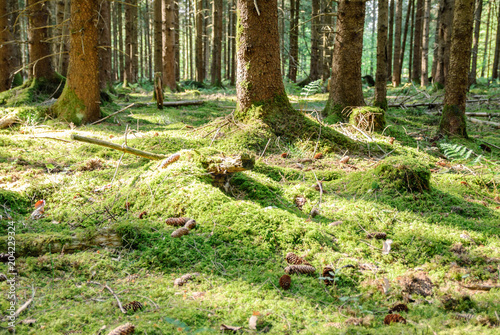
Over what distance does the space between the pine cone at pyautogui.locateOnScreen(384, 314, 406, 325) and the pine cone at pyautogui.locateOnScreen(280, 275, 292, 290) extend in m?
0.63

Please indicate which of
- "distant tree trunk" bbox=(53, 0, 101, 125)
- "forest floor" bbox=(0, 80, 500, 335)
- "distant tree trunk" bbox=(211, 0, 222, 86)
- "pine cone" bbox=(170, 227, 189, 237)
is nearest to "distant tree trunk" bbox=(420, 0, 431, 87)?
"distant tree trunk" bbox=(211, 0, 222, 86)

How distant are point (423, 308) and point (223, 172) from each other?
2167 mm

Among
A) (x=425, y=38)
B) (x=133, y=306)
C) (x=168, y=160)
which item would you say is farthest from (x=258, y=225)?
(x=425, y=38)

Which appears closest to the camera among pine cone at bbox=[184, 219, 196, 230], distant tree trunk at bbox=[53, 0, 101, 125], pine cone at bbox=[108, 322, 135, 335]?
pine cone at bbox=[108, 322, 135, 335]

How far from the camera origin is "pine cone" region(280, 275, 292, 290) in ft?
7.80

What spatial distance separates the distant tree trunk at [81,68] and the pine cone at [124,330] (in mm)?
6498

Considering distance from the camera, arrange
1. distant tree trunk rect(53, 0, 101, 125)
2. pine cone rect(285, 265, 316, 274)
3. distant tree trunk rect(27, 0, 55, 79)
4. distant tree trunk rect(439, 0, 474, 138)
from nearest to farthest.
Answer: pine cone rect(285, 265, 316, 274), distant tree trunk rect(439, 0, 474, 138), distant tree trunk rect(53, 0, 101, 125), distant tree trunk rect(27, 0, 55, 79)

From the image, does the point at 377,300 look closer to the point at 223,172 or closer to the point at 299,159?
the point at 223,172

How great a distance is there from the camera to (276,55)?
5.55 metres

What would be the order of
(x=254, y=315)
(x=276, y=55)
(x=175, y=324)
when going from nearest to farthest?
(x=175, y=324)
(x=254, y=315)
(x=276, y=55)

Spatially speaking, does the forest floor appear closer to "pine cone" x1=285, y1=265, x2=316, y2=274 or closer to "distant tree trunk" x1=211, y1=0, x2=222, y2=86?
"pine cone" x1=285, y1=265, x2=316, y2=274

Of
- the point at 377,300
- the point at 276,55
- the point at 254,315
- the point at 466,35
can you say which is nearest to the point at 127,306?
the point at 254,315

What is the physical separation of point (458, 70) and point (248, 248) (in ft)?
19.0

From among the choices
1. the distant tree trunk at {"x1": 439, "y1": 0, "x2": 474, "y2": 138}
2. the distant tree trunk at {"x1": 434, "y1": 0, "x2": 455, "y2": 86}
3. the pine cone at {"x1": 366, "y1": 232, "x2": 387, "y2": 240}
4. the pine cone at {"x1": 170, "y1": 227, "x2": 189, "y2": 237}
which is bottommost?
the pine cone at {"x1": 366, "y1": 232, "x2": 387, "y2": 240}
